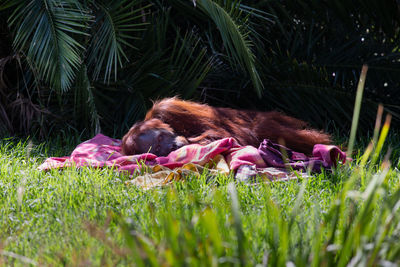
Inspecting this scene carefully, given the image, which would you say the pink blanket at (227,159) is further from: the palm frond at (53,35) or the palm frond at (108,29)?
the palm frond at (108,29)

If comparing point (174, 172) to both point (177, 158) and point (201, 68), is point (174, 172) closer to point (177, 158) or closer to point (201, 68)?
point (177, 158)

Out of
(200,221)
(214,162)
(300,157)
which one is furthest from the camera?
(300,157)

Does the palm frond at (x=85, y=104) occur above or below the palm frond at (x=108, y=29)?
below

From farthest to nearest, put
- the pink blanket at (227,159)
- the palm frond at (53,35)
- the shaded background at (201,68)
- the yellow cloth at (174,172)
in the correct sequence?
the shaded background at (201,68) → the palm frond at (53,35) → the pink blanket at (227,159) → the yellow cloth at (174,172)

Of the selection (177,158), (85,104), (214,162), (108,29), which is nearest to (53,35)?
(108,29)

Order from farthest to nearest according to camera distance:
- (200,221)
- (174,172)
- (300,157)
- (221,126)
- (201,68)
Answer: (201,68), (221,126), (300,157), (174,172), (200,221)

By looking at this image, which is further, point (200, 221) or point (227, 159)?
point (227, 159)

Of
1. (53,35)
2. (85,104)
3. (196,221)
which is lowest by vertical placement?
(85,104)

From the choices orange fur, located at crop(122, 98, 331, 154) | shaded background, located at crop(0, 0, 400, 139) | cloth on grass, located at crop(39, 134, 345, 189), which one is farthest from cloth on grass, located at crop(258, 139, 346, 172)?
shaded background, located at crop(0, 0, 400, 139)

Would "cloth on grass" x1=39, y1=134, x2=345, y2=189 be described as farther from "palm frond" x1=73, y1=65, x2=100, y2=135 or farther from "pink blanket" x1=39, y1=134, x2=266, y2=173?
"palm frond" x1=73, y1=65, x2=100, y2=135

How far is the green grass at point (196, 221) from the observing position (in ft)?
4.04

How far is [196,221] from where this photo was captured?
162 centimetres

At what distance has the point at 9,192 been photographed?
240 centimetres

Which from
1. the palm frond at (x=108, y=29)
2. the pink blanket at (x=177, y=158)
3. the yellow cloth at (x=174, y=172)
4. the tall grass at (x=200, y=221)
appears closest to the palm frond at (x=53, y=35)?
the palm frond at (x=108, y=29)
